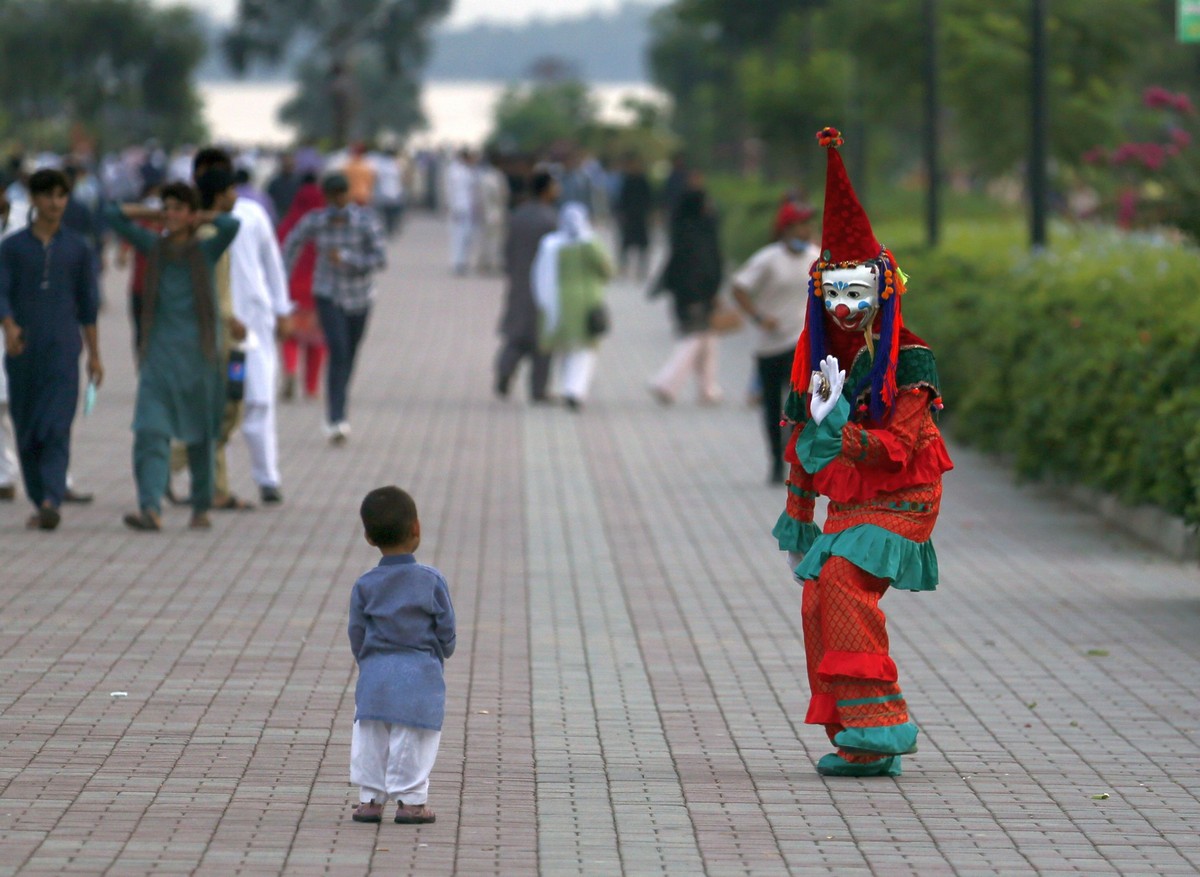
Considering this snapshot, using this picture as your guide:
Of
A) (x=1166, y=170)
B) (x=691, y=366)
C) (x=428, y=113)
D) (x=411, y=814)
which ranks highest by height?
(x=428, y=113)

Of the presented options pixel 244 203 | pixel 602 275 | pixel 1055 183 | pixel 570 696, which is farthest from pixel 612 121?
pixel 570 696

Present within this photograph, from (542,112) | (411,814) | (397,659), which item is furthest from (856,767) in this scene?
(542,112)

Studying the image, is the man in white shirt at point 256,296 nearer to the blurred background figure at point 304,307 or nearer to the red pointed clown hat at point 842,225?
the blurred background figure at point 304,307

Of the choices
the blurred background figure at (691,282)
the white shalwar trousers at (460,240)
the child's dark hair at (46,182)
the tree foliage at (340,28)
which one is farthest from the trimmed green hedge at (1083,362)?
the tree foliage at (340,28)

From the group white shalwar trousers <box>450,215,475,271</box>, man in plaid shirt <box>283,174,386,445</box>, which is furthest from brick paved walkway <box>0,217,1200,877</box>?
white shalwar trousers <box>450,215,475,271</box>

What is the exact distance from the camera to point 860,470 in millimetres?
6332

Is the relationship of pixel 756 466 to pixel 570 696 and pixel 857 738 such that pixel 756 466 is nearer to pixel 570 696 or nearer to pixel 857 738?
pixel 570 696

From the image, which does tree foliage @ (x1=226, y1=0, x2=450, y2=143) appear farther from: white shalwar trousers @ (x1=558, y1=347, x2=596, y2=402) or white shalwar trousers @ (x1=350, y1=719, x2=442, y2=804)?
white shalwar trousers @ (x1=350, y1=719, x2=442, y2=804)

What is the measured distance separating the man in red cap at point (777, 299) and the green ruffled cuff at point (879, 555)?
6.91 metres

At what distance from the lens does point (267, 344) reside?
11516mm

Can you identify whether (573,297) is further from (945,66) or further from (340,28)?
(340,28)

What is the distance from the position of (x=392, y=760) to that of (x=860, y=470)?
1.60m

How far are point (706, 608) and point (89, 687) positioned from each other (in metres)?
2.86

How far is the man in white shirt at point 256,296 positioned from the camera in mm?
11234
